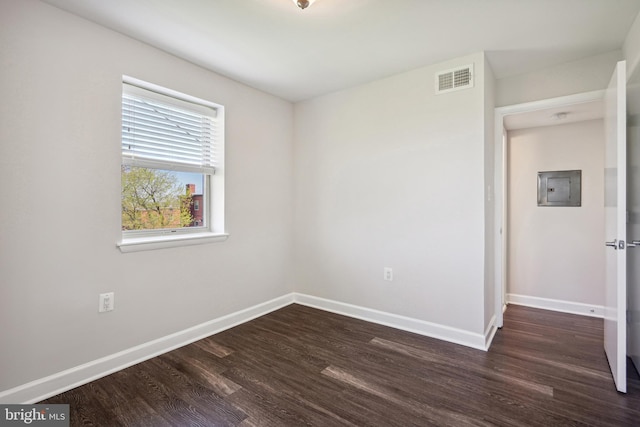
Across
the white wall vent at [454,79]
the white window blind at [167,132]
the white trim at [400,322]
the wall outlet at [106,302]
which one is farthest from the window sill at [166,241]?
the white wall vent at [454,79]

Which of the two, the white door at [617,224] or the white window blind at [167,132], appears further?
the white window blind at [167,132]

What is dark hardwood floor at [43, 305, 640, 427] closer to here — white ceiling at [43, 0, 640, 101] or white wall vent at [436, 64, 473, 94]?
white wall vent at [436, 64, 473, 94]

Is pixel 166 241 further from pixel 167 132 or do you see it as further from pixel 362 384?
pixel 362 384

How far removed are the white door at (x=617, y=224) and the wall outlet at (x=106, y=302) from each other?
329cm

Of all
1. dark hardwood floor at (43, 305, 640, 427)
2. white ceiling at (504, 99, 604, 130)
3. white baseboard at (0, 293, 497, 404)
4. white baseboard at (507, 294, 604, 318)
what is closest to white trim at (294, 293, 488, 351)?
white baseboard at (0, 293, 497, 404)

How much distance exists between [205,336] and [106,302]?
2.95 ft

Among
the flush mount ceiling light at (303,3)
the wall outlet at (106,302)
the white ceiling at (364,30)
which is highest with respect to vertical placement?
the white ceiling at (364,30)

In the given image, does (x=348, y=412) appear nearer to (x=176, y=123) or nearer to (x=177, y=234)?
(x=177, y=234)

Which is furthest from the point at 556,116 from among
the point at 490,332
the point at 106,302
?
the point at 106,302

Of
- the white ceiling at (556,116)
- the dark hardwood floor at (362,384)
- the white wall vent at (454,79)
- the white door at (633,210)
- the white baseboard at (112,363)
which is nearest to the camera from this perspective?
the dark hardwood floor at (362,384)

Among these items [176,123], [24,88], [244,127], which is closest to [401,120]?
[244,127]

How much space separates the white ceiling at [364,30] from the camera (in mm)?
1896

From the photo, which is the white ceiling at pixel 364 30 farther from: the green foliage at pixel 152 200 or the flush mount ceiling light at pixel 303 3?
the green foliage at pixel 152 200

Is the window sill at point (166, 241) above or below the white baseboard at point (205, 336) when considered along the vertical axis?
above
